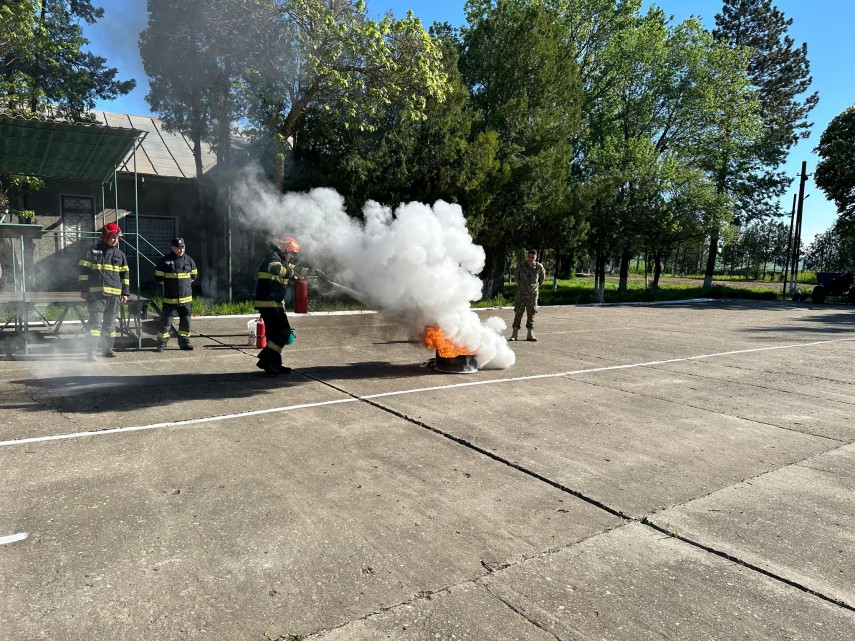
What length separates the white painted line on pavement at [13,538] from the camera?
3.34m

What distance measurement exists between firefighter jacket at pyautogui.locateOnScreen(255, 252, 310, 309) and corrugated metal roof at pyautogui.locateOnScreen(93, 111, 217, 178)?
43.4ft

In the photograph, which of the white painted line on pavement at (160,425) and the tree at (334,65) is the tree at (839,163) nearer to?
the tree at (334,65)

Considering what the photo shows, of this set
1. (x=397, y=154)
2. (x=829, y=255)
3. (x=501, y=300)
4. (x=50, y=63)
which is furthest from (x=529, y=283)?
(x=829, y=255)

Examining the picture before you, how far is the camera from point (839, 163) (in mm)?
32688

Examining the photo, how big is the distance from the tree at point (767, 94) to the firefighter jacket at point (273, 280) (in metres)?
30.5

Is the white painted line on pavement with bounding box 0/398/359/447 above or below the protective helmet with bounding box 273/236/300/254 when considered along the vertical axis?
below

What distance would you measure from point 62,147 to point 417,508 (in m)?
9.79

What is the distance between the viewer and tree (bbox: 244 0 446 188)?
1409 cm

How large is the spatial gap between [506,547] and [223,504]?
197 cm

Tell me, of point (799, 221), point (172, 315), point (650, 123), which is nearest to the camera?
point (172, 315)

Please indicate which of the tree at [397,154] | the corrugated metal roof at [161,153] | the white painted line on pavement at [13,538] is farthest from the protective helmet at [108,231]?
the corrugated metal roof at [161,153]

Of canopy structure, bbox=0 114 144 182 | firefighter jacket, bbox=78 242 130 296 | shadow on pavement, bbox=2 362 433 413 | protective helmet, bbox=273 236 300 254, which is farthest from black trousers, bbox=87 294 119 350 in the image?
protective helmet, bbox=273 236 300 254

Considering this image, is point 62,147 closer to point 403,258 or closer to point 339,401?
point 403,258

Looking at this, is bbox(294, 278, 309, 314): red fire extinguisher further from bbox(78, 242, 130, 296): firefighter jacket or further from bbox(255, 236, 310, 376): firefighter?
bbox(78, 242, 130, 296): firefighter jacket
